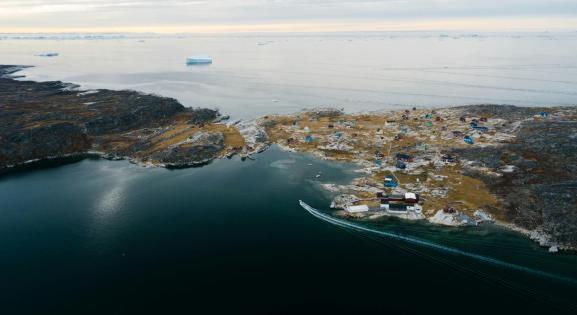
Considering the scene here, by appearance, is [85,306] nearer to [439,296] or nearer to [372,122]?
[439,296]

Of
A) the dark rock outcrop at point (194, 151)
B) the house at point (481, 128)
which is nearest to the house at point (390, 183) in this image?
the dark rock outcrop at point (194, 151)

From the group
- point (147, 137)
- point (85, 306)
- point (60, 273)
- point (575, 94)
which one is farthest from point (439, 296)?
point (575, 94)

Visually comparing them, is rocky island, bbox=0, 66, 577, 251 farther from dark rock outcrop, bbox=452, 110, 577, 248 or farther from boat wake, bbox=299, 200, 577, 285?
boat wake, bbox=299, 200, 577, 285

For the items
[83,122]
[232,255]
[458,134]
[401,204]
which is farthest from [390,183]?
[83,122]

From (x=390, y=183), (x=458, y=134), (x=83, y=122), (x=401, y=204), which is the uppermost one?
(x=458, y=134)

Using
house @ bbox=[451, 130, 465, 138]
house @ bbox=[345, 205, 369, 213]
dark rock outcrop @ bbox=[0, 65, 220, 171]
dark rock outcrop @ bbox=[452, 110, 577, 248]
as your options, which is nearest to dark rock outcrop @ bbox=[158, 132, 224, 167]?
dark rock outcrop @ bbox=[0, 65, 220, 171]

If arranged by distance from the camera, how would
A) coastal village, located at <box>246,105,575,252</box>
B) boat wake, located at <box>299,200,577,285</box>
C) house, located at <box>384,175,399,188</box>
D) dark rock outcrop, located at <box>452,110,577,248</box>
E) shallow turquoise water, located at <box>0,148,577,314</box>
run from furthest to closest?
house, located at <box>384,175,399,188</box>
coastal village, located at <box>246,105,575,252</box>
dark rock outcrop, located at <box>452,110,577,248</box>
boat wake, located at <box>299,200,577,285</box>
shallow turquoise water, located at <box>0,148,577,314</box>

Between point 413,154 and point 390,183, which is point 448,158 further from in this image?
point 390,183
